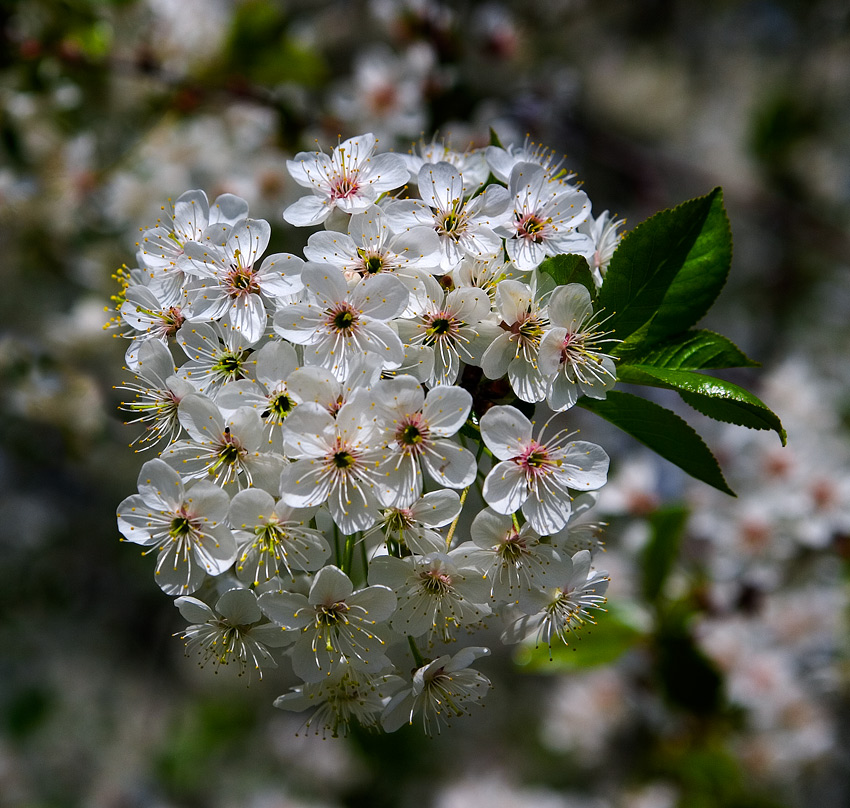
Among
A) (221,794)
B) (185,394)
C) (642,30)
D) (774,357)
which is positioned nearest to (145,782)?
(221,794)

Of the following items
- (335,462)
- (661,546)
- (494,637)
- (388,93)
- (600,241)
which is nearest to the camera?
(335,462)

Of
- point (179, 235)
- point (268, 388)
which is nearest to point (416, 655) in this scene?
point (268, 388)

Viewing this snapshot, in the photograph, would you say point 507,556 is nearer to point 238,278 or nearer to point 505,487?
point 505,487

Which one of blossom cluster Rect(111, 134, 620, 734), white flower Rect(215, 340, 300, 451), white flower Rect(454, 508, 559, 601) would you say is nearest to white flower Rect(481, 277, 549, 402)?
blossom cluster Rect(111, 134, 620, 734)

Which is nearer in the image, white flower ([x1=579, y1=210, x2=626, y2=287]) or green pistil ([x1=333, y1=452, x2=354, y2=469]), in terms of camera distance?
green pistil ([x1=333, y1=452, x2=354, y2=469])

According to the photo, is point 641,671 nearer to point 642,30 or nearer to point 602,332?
point 602,332

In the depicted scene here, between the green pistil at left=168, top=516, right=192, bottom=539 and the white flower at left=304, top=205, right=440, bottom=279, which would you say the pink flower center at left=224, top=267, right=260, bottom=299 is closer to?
the white flower at left=304, top=205, right=440, bottom=279
